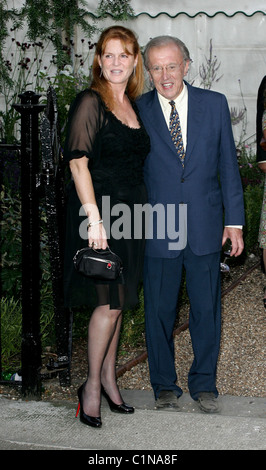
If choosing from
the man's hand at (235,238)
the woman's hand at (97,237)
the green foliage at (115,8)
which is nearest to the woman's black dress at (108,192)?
the woman's hand at (97,237)

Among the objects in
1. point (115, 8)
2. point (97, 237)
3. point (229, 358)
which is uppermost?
point (115, 8)

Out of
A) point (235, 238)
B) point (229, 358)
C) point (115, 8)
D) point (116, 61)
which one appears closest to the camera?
point (116, 61)

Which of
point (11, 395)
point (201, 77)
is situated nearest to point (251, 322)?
point (11, 395)

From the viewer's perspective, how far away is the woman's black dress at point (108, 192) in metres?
3.22

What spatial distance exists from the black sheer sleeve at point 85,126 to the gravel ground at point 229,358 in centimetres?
147

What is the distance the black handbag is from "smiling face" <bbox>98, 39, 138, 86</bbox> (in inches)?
33.6

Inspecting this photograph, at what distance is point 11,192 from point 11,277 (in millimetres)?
913

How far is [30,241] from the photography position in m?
3.63

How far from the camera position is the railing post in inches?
141

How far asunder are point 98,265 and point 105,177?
44cm

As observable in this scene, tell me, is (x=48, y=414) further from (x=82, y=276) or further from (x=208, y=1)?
(x=208, y=1)

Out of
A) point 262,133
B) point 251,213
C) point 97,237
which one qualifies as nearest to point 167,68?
point 97,237

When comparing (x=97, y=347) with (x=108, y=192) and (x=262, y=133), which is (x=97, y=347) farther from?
(x=262, y=133)

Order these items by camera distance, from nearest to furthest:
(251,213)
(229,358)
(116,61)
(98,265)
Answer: (98,265), (116,61), (229,358), (251,213)
